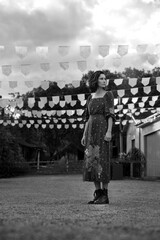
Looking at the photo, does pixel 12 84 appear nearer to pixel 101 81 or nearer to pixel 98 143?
pixel 101 81

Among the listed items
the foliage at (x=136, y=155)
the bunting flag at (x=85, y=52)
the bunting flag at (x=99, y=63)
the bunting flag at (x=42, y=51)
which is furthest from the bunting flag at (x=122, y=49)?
the foliage at (x=136, y=155)

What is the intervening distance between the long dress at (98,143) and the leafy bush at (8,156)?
1962 centimetres

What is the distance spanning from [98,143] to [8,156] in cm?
2069

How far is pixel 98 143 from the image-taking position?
5.77 metres

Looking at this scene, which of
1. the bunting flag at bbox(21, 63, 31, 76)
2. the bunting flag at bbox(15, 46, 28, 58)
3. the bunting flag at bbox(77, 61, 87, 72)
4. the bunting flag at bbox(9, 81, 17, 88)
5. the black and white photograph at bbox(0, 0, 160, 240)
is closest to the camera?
the black and white photograph at bbox(0, 0, 160, 240)

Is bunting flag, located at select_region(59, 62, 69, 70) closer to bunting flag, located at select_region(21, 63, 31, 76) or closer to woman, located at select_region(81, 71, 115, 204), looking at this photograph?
A: bunting flag, located at select_region(21, 63, 31, 76)

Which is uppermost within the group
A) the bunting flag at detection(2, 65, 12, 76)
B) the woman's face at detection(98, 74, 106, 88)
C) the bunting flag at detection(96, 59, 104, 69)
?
the bunting flag at detection(96, 59, 104, 69)

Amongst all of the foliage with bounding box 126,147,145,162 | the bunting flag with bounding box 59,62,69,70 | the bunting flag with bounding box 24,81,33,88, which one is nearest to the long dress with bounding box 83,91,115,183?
the bunting flag with bounding box 59,62,69,70

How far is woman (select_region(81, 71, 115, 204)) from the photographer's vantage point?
5.74 metres

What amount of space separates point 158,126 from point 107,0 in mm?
8958

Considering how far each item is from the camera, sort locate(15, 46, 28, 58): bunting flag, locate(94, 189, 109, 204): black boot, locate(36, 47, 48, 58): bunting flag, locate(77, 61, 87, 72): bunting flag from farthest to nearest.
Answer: locate(77, 61, 87, 72): bunting flag
locate(36, 47, 48, 58): bunting flag
locate(15, 46, 28, 58): bunting flag
locate(94, 189, 109, 204): black boot

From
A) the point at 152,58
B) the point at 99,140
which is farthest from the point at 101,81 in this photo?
the point at 152,58

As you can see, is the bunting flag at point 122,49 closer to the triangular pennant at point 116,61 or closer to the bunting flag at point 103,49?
the bunting flag at point 103,49

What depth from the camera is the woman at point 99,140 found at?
18.8 ft
